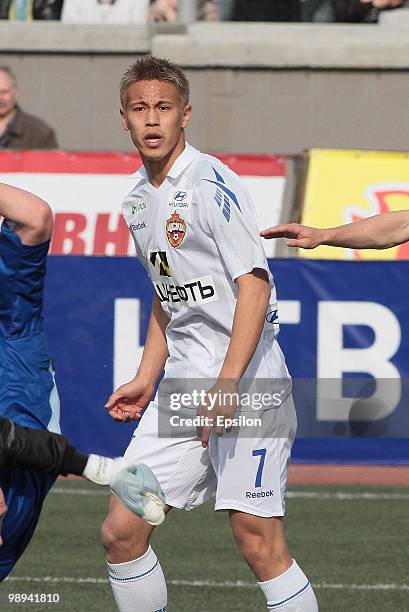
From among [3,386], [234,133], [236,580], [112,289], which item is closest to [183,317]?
[3,386]

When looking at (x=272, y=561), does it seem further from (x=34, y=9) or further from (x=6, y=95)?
(x=34, y=9)

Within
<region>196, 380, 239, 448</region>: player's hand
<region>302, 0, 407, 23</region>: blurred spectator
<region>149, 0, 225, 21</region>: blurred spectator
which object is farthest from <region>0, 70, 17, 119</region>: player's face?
<region>196, 380, 239, 448</region>: player's hand

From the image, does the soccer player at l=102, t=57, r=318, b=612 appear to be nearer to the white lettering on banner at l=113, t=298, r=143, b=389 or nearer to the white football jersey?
the white football jersey

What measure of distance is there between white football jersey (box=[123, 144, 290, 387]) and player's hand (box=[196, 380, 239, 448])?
260 millimetres

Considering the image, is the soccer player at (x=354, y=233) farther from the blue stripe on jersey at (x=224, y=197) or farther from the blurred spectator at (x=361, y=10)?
the blurred spectator at (x=361, y=10)

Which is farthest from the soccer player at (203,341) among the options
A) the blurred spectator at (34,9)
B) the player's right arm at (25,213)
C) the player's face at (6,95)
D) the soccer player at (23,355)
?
the blurred spectator at (34,9)

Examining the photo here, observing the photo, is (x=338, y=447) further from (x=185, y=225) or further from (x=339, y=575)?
(x=185, y=225)

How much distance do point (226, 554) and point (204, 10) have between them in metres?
7.94

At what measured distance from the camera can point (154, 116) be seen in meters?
5.27

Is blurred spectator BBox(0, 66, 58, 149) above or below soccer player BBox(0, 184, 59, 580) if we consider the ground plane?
below

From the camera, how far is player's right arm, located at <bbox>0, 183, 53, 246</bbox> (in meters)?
4.91

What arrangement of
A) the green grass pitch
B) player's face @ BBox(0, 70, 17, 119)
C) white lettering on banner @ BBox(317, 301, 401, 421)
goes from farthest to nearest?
player's face @ BBox(0, 70, 17, 119) → white lettering on banner @ BBox(317, 301, 401, 421) → the green grass pitch

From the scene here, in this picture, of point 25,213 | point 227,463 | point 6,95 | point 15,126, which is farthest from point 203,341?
point 15,126

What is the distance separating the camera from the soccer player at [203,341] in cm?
516
